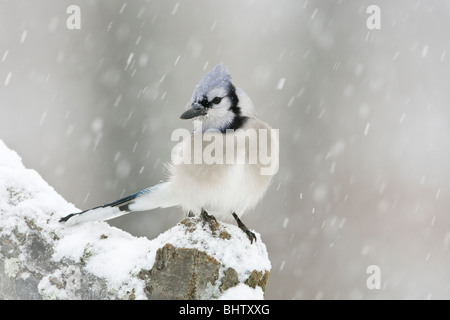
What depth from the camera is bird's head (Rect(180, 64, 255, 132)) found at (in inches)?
99.4

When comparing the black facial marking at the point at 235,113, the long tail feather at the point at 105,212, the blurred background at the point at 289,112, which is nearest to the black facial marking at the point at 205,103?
the black facial marking at the point at 235,113

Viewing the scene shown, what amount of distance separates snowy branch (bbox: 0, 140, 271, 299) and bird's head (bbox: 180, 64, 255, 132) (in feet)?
2.08

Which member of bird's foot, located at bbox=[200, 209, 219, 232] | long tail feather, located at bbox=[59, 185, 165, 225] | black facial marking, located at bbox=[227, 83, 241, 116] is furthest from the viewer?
black facial marking, located at bbox=[227, 83, 241, 116]

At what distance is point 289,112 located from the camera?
6.03 m

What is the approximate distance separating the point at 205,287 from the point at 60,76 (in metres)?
4.40

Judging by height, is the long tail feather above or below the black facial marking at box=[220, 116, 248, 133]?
below

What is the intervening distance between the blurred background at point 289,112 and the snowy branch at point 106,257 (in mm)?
2534

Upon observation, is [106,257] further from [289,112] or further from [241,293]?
[289,112]

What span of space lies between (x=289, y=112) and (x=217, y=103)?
140 inches

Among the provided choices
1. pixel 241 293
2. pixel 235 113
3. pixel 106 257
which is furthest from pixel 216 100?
pixel 241 293

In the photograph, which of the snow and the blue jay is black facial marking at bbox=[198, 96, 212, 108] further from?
the snow

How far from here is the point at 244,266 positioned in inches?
74.0

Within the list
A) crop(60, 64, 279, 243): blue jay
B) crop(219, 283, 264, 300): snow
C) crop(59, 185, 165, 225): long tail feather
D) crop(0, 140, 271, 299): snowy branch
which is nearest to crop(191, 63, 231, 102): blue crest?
crop(60, 64, 279, 243): blue jay

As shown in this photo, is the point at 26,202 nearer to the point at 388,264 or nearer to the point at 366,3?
the point at 388,264
